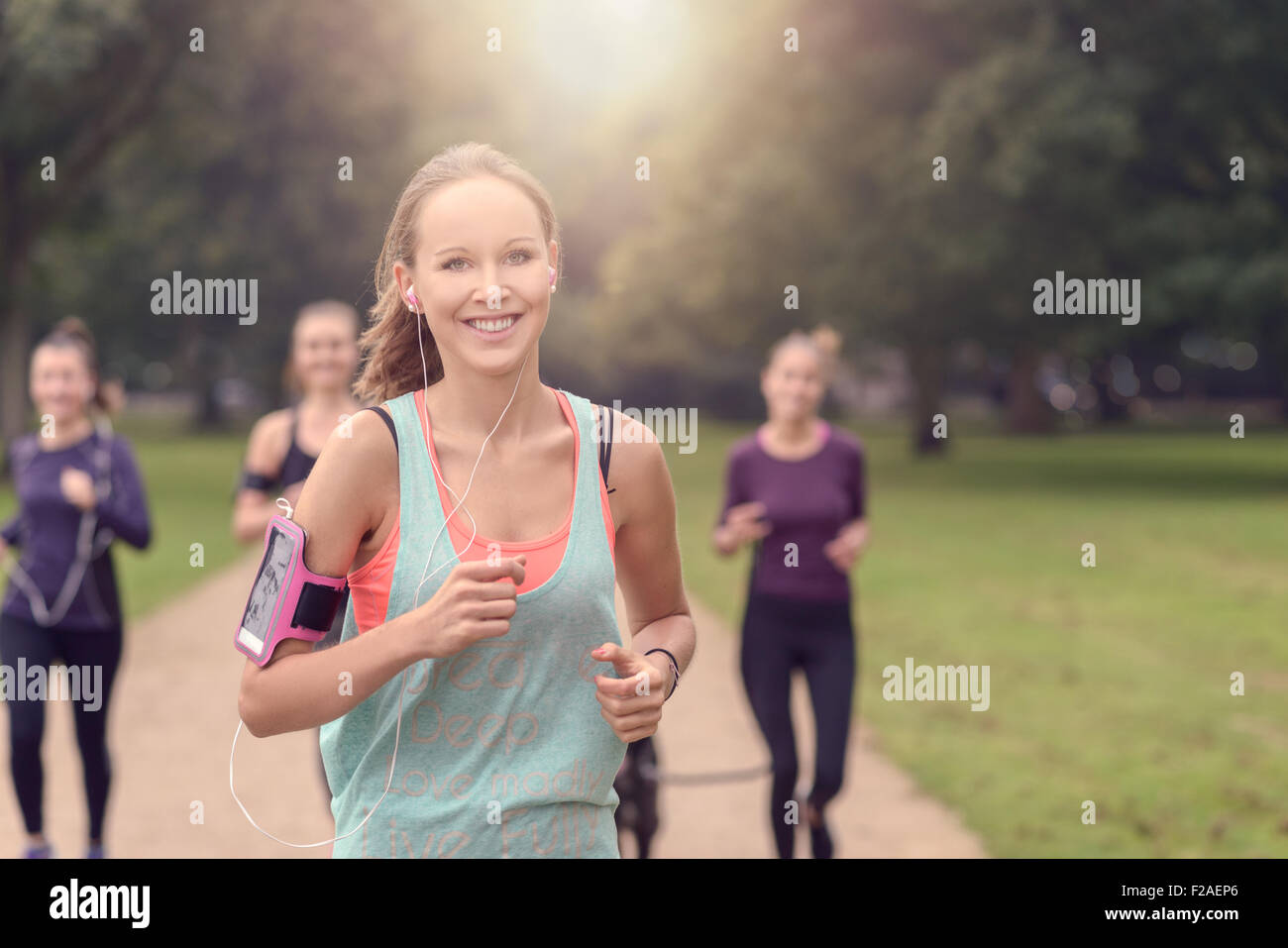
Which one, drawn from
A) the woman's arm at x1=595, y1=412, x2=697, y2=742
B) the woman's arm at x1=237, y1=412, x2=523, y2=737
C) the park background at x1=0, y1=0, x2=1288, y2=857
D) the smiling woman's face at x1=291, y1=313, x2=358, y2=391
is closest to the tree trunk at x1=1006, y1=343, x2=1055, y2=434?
the park background at x1=0, y1=0, x2=1288, y2=857

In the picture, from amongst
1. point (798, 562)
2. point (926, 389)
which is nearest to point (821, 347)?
point (798, 562)

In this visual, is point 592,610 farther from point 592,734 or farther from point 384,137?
point 384,137

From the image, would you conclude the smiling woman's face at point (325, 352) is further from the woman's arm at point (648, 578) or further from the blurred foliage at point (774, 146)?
the blurred foliage at point (774, 146)

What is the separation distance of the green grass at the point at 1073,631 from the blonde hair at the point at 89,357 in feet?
14.5

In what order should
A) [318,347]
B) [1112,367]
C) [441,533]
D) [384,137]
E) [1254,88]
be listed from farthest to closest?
1. [1112,367]
2. [384,137]
3. [1254,88]
4. [318,347]
5. [441,533]

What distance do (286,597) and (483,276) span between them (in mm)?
607

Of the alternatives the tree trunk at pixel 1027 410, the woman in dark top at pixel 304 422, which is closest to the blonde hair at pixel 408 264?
the woman in dark top at pixel 304 422

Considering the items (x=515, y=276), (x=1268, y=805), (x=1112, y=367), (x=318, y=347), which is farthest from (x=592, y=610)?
(x=1112, y=367)

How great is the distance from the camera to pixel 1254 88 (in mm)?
24906

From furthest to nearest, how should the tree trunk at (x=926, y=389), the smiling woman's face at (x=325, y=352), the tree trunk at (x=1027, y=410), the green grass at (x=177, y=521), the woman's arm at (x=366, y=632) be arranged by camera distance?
1. the tree trunk at (x=1027, y=410)
2. the tree trunk at (x=926, y=389)
3. the green grass at (x=177, y=521)
4. the smiling woman's face at (x=325, y=352)
5. the woman's arm at (x=366, y=632)

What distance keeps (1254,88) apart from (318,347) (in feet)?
78.2

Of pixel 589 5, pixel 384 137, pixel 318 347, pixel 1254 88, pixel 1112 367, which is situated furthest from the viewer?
pixel 1112 367

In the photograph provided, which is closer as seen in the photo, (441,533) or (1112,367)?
(441,533)

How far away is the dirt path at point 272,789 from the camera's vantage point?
609cm
